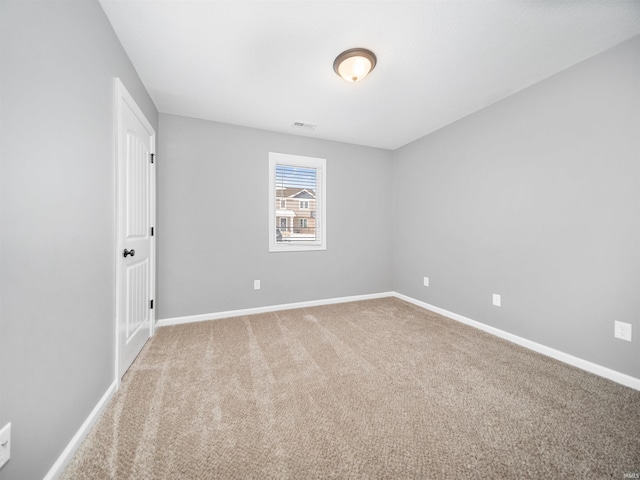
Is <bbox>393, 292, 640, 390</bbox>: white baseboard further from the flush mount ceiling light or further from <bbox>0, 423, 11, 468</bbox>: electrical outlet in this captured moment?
<bbox>0, 423, 11, 468</bbox>: electrical outlet

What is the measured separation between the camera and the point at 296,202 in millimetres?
3629

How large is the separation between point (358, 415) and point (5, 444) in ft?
4.91

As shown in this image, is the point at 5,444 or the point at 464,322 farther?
the point at 464,322

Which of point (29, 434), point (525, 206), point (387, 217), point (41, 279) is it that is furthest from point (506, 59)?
point (29, 434)

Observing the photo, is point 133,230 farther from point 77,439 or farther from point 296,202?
point 296,202

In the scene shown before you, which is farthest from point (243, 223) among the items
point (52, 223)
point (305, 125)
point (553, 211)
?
point (553, 211)

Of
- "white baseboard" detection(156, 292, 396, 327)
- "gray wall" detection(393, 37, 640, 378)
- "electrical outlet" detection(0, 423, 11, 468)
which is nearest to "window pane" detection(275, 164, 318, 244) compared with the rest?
"white baseboard" detection(156, 292, 396, 327)

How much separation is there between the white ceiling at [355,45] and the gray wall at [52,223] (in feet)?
1.77

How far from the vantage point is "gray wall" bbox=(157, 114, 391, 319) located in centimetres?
294

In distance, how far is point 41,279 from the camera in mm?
1028

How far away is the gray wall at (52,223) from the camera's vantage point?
2.93ft

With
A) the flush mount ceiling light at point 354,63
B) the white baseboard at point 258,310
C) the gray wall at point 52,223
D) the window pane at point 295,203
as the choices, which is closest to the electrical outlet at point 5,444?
the gray wall at point 52,223

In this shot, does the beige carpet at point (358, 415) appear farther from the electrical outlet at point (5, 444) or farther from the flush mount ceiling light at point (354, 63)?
the flush mount ceiling light at point (354, 63)

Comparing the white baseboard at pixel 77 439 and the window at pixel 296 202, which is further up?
the window at pixel 296 202
